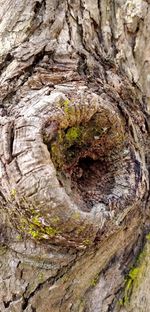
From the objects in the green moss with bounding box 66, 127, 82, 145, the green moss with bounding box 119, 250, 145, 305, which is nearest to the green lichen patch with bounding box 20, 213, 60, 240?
the green moss with bounding box 66, 127, 82, 145

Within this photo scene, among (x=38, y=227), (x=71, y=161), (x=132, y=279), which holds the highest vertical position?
(x=71, y=161)

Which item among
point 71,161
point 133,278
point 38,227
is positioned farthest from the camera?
point 133,278

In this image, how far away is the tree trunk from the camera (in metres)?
1.17

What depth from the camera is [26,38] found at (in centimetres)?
138

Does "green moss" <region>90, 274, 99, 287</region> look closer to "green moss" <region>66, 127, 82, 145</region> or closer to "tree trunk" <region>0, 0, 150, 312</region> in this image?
"tree trunk" <region>0, 0, 150, 312</region>

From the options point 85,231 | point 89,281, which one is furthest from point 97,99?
point 89,281

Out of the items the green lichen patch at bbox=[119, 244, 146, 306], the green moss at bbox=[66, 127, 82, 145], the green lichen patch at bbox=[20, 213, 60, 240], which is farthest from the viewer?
the green lichen patch at bbox=[119, 244, 146, 306]

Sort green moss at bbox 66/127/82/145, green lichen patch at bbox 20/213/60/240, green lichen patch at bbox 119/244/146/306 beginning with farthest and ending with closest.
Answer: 1. green lichen patch at bbox 119/244/146/306
2. green moss at bbox 66/127/82/145
3. green lichen patch at bbox 20/213/60/240

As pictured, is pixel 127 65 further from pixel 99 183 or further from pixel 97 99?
pixel 99 183

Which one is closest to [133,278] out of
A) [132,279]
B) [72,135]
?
[132,279]

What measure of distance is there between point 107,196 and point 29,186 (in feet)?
0.97

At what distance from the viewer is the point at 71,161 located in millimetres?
1324

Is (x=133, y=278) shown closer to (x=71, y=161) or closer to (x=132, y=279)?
(x=132, y=279)

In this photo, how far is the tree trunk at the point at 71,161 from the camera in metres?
1.17
